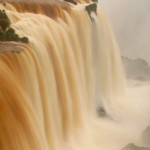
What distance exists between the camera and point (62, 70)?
15.5 m

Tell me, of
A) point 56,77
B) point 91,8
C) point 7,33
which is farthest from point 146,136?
point 7,33

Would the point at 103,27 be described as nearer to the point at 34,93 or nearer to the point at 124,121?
the point at 124,121

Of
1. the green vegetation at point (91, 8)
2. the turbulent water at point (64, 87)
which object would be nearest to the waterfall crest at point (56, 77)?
the turbulent water at point (64, 87)

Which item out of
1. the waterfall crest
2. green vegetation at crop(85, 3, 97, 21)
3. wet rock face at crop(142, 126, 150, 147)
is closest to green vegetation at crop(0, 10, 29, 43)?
the waterfall crest

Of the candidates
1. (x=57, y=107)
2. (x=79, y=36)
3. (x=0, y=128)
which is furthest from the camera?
(x=79, y=36)

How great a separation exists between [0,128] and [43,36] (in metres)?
5.22

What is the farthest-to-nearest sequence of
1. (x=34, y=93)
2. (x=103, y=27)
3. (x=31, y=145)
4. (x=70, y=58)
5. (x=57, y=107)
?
(x=103, y=27)
(x=70, y=58)
(x=57, y=107)
(x=34, y=93)
(x=31, y=145)

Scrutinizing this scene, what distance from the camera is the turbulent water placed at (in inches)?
453

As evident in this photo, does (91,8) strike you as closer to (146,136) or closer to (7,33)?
(146,136)

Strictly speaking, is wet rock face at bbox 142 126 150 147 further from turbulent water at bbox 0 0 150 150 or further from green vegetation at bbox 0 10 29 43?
green vegetation at bbox 0 10 29 43

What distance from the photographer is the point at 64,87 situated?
15.4m

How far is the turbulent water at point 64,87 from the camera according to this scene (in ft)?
37.8

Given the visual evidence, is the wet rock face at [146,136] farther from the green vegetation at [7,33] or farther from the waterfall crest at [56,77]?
the green vegetation at [7,33]

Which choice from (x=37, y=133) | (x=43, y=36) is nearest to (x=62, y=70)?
(x=43, y=36)
